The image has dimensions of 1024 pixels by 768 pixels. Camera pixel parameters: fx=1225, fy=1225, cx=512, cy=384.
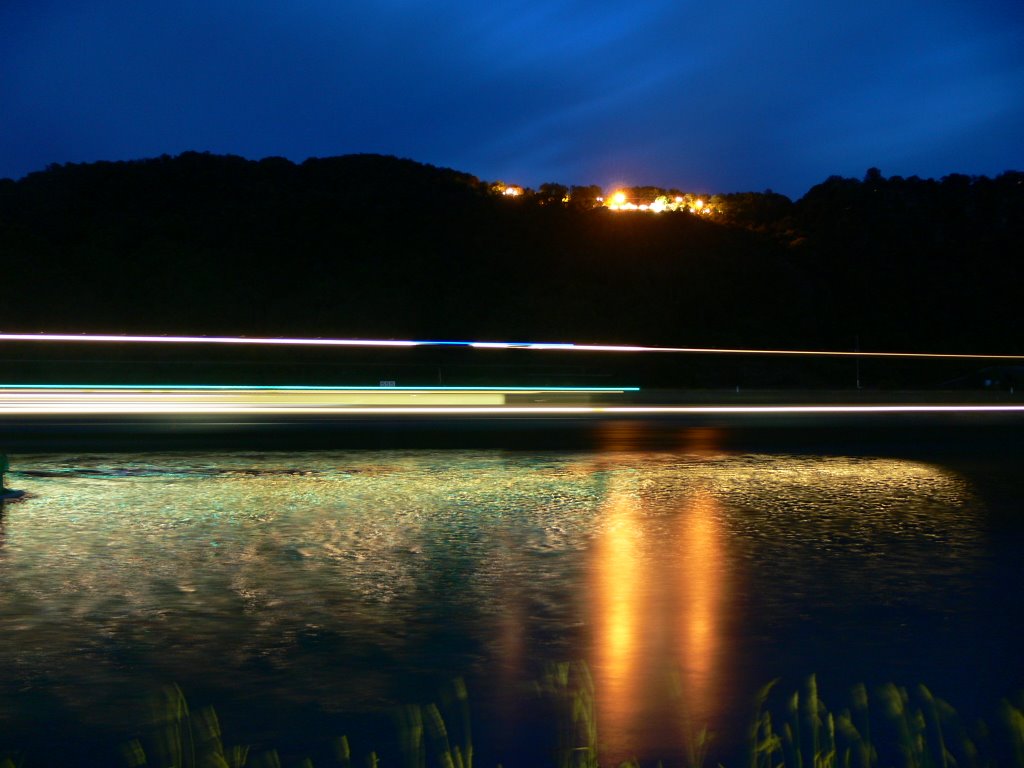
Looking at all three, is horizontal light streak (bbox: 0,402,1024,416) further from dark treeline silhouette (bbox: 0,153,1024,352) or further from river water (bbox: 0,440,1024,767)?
dark treeline silhouette (bbox: 0,153,1024,352)

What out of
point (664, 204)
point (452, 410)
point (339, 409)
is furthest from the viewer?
point (664, 204)

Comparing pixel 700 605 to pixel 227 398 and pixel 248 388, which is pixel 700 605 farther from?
pixel 248 388

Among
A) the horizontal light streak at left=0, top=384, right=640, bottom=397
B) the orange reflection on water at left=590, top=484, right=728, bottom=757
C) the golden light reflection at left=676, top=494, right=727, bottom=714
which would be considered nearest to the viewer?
the orange reflection on water at left=590, top=484, right=728, bottom=757

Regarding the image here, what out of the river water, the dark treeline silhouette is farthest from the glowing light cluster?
the river water

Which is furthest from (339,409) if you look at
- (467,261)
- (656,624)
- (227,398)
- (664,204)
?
(664,204)

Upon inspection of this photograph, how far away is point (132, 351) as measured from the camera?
27906 millimetres

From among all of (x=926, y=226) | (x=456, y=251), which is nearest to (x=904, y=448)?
(x=456, y=251)

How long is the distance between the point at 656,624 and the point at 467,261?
69300mm

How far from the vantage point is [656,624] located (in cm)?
647

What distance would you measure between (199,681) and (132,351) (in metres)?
23.8

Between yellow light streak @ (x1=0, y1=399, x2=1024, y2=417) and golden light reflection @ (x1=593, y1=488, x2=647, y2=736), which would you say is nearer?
golden light reflection @ (x1=593, y1=488, x2=647, y2=736)

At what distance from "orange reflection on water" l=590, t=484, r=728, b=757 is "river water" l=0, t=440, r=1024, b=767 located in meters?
0.02

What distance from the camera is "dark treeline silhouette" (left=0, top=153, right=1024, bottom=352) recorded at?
6456 centimetres

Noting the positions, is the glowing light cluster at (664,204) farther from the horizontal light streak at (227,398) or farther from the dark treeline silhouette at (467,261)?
the horizontal light streak at (227,398)
